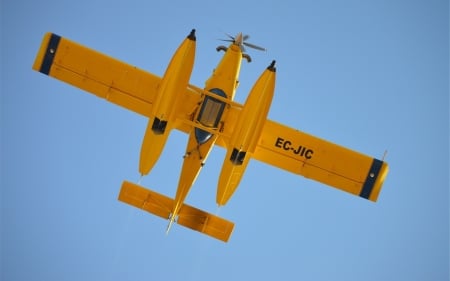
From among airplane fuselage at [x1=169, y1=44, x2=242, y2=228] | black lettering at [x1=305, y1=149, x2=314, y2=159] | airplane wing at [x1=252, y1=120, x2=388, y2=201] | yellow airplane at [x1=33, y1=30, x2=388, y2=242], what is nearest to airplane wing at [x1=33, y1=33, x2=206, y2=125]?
yellow airplane at [x1=33, y1=30, x2=388, y2=242]

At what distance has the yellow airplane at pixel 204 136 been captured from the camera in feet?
60.1

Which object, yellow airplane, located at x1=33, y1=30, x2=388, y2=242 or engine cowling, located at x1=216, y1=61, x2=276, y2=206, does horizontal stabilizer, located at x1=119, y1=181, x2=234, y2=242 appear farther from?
engine cowling, located at x1=216, y1=61, x2=276, y2=206

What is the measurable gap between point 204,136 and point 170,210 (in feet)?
10.1

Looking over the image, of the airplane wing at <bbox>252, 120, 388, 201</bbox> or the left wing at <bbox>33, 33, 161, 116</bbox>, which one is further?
the airplane wing at <bbox>252, 120, 388, 201</bbox>

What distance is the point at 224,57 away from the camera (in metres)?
19.1

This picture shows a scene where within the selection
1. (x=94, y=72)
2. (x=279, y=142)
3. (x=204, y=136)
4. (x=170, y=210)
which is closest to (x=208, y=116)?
(x=204, y=136)

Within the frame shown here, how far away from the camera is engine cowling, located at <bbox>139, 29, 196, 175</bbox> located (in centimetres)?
1647

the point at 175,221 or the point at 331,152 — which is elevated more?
the point at 331,152

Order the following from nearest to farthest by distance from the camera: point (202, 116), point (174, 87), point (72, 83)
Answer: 1. point (174, 87)
2. point (202, 116)
3. point (72, 83)

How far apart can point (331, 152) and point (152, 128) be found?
6304 millimetres

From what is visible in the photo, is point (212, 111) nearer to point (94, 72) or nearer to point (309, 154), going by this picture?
point (309, 154)

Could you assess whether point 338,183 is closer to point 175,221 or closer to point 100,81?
point 175,221

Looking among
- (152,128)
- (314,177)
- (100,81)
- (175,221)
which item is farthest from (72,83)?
(314,177)

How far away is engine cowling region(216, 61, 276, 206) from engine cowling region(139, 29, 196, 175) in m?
1.88
